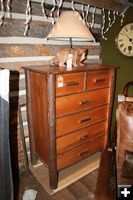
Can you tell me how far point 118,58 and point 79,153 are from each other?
1223 mm

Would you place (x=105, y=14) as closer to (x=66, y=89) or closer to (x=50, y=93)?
(x=66, y=89)

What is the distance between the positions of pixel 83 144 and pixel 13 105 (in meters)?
0.83

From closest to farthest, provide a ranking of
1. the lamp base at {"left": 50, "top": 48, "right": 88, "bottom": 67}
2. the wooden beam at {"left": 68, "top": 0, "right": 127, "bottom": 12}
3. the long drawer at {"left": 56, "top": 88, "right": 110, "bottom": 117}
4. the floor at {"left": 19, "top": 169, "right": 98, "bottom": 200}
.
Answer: the wooden beam at {"left": 68, "top": 0, "right": 127, "bottom": 12} → the long drawer at {"left": 56, "top": 88, "right": 110, "bottom": 117} → the floor at {"left": 19, "top": 169, "right": 98, "bottom": 200} → the lamp base at {"left": 50, "top": 48, "right": 88, "bottom": 67}

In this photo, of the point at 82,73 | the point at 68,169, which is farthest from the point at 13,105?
the point at 68,169

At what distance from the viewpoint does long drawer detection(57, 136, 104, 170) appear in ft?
5.86

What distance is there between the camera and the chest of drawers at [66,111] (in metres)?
1.60

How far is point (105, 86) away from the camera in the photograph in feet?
6.45

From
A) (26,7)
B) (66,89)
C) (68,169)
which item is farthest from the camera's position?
(68,169)

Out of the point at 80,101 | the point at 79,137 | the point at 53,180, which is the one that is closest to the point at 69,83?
the point at 80,101

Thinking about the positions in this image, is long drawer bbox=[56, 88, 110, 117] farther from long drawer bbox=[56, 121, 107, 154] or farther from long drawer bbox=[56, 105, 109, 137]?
long drawer bbox=[56, 121, 107, 154]

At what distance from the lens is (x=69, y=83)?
163 centimetres

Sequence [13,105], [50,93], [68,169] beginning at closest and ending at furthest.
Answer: [50,93]
[13,105]
[68,169]

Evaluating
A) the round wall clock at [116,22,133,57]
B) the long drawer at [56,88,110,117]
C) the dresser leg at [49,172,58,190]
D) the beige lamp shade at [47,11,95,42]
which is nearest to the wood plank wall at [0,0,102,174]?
the beige lamp shade at [47,11,95,42]

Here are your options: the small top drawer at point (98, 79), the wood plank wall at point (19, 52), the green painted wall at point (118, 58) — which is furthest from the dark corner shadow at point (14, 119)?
the green painted wall at point (118, 58)
